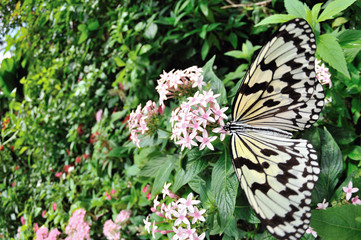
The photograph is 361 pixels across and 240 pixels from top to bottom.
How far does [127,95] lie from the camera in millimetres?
2318

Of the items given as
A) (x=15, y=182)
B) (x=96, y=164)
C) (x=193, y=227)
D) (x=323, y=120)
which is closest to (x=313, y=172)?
(x=193, y=227)

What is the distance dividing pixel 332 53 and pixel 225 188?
1.78 feet

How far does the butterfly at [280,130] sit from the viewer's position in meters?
0.72

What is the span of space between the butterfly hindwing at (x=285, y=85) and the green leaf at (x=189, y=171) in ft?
0.79

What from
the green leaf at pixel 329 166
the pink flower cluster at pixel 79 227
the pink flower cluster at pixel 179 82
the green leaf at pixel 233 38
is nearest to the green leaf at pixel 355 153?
the green leaf at pixel 329 166

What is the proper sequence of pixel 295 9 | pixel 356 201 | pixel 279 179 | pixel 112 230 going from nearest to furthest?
pixel 279 179 < pixel 356 201 < pixel 295 9 < pixel 112 230

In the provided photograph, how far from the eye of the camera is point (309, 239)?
895mm

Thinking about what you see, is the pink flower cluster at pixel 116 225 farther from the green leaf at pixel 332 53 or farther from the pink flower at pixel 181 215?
the green leaf at pixel 332 53

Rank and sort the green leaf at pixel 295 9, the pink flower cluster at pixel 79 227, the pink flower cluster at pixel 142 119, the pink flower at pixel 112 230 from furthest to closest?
the pink flower cluster at pixel 79 227 → the pink flower at pixel 112 230 → the pink flower cluster at pixel 142 119 → the green leaf at pixel 295 9

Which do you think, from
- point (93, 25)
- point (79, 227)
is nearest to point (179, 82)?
point (79, 227)

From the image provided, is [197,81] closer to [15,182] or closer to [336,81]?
[336,81]

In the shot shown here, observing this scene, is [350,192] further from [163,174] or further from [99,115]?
[99,115]

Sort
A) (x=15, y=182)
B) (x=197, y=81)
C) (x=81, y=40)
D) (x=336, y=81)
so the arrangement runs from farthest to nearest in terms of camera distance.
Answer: (x=15, y=182), (x=81, y=40), (x=336, y=81), (x=197, y=81)

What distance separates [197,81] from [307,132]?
0.46 m
